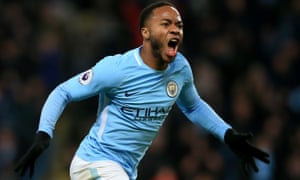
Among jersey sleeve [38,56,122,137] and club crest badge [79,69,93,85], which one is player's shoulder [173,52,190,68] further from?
club crest badge [79,69,93,85]

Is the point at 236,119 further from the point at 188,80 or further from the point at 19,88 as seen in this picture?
the point at 188,80

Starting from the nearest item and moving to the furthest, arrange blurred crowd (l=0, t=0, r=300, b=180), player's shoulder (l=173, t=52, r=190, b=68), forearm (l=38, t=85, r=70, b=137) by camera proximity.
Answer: forearm (l=38, t=85, r=70, b=137) < player's shoulder (l=173, t=52, r=190, b=68) < blurred crowd (l=0, t=0, r=300, b=180)

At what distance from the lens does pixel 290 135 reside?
388 inches

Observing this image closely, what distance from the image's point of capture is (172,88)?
620 cm

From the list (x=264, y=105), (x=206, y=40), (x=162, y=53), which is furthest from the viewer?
(x=206, y=40)

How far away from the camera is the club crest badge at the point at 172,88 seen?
20.3ft

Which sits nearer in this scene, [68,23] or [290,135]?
[290,135]

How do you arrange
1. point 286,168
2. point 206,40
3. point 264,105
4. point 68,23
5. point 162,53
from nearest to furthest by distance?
point 162,53, point 286,168, point 264,105, point 206,40, point 68,23

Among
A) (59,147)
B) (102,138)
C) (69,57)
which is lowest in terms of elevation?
(59,147)

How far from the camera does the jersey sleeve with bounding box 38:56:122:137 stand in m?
5.90

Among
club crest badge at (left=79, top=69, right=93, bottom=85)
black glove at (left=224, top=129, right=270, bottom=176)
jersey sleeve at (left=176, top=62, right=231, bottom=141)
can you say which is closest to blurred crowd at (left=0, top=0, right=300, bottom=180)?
jersey sleeve at (left=176, top=62, right=231, bottom=141)

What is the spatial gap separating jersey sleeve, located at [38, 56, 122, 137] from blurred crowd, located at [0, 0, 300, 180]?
3.48 metres

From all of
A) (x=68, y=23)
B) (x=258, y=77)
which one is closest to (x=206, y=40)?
(x=258, y=77)

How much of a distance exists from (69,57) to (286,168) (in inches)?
134
